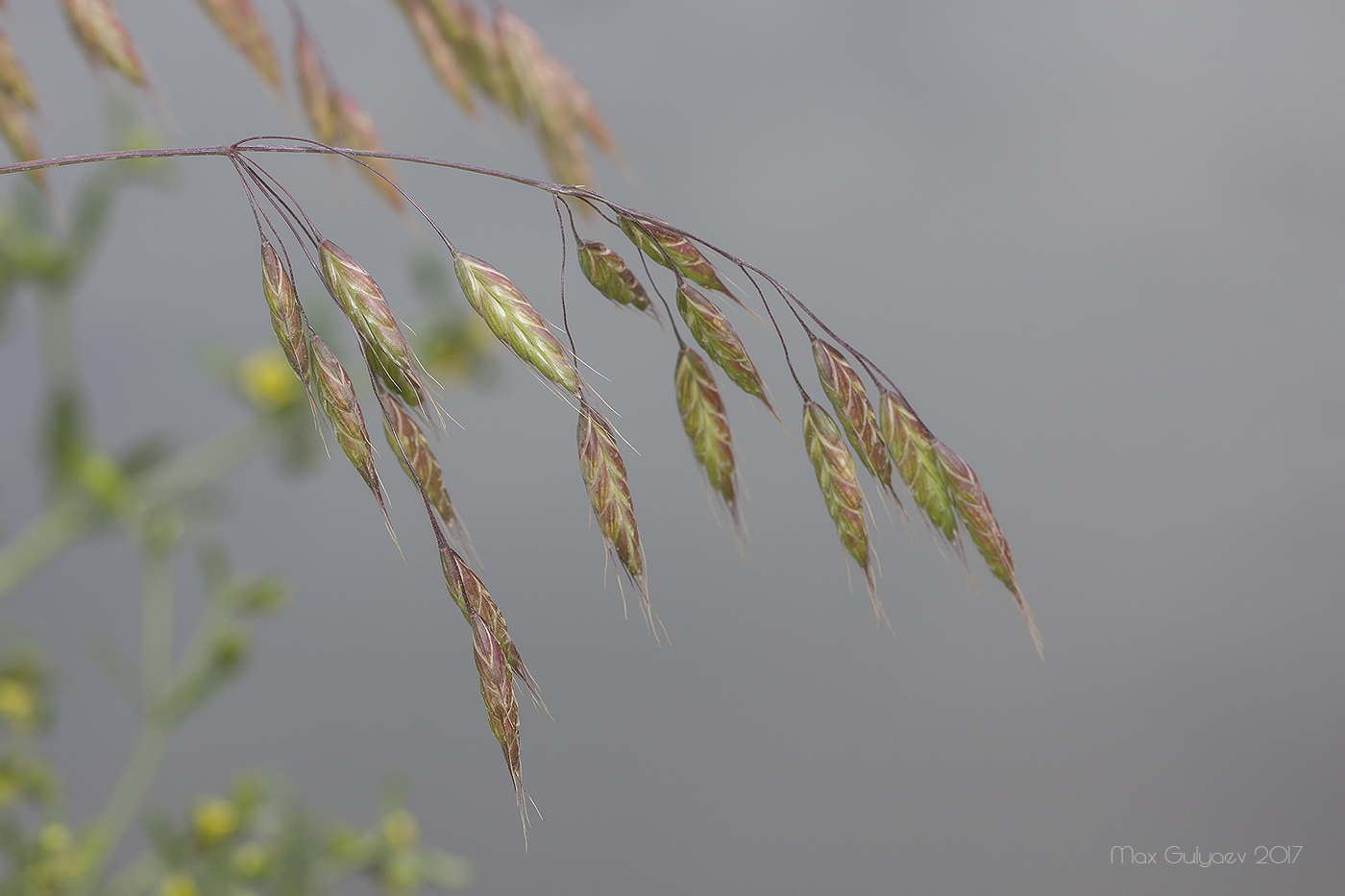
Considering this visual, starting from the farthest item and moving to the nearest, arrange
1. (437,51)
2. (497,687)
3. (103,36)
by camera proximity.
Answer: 1. (437,51)
2. (103,36)
3. (497,687)

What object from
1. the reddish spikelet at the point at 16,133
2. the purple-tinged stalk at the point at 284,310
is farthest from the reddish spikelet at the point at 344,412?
the reddish spikelet at the point at 16,133

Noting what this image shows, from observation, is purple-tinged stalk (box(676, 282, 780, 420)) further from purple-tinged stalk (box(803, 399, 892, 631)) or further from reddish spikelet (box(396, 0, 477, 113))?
reddish spikelet (box(396, 0, 477, 113))

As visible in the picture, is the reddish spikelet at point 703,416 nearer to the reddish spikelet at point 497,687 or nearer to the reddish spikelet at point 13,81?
the reddish spikelet at point 497,687

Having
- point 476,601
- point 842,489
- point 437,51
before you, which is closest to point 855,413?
point 842,489

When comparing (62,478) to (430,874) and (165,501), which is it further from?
(430,874)

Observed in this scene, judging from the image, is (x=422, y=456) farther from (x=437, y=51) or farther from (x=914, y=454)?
(x=437, y=51)

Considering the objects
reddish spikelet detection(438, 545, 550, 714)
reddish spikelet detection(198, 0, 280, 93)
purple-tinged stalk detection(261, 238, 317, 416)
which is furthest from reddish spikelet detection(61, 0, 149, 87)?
reddish spikelet detection(438, 545, 550, 714)
